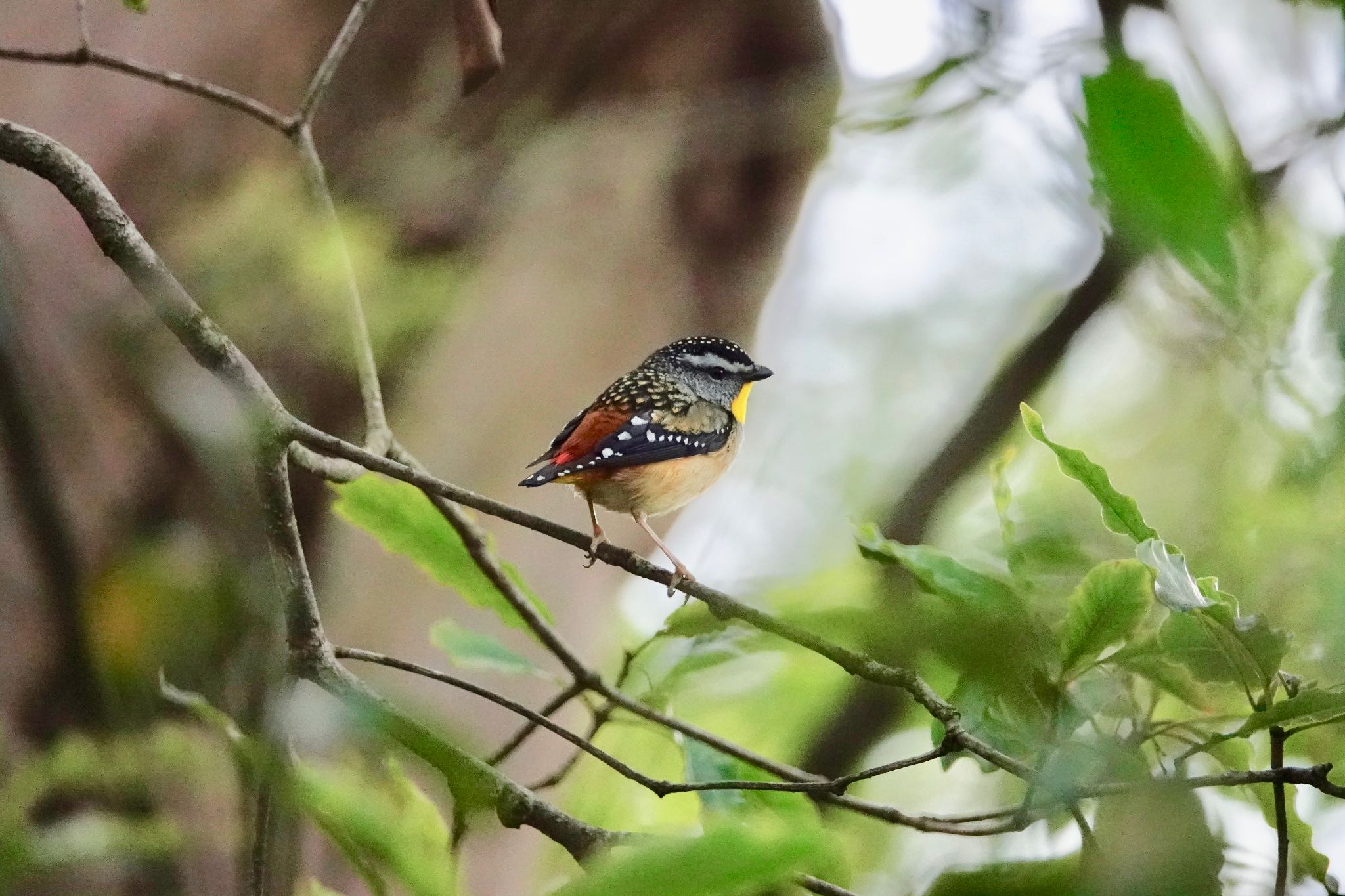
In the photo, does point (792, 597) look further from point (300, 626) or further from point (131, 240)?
point (131, 240)

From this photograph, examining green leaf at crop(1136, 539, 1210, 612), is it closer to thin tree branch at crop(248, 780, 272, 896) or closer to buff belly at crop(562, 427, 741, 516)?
thin tree branch at crop(248, 780, 272, 896)

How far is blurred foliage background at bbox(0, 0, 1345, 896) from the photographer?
1.88 feet

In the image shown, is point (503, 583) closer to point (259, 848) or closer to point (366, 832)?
point (259, 848)

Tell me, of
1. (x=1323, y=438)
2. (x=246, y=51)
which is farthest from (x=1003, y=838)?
(x=246, y=51)

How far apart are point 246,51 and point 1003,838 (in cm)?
124

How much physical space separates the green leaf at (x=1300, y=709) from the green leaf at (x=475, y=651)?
583 mm

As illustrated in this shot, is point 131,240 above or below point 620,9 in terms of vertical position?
below

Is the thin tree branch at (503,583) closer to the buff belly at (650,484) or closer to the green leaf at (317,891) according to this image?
the buff belly at (650,484)

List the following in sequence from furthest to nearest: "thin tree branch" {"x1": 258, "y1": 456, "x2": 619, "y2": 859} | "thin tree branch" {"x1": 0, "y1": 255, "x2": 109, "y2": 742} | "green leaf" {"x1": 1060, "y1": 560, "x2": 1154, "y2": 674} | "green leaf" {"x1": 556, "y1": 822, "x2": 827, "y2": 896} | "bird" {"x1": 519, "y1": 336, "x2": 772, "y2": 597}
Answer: "bird" {"x1": 519, "y1": 336, "x2": 772, "y2": 597} → "thin tree branch" {"x1": 0, "y1": 255, "x2": 109, "y2": 742} → "green leaf" {"x1": 1060, "y1": 560, "x2": 1154, "y2": 674} → "thin tree branch" {"x1": 258, "y1": 456, "x2": 619, "y2": 859} → "green leaf" {"x1": 556, "y1": 822, "x2": 827, "y2": 896}

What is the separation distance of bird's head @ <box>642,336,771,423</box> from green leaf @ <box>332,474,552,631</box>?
1.13 ft

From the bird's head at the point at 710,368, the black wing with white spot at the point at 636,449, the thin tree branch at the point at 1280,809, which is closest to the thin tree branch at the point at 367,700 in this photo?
the black wing with white spot at the point at 636,449

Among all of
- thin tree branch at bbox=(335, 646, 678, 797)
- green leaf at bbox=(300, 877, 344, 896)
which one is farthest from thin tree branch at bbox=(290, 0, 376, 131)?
green leaf at bbox=(300, 877, 344, 896)

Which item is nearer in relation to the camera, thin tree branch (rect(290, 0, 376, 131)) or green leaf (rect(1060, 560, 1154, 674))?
green leaf (rect(1060, 560, 1154, 674))

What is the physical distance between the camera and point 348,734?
0.62m
